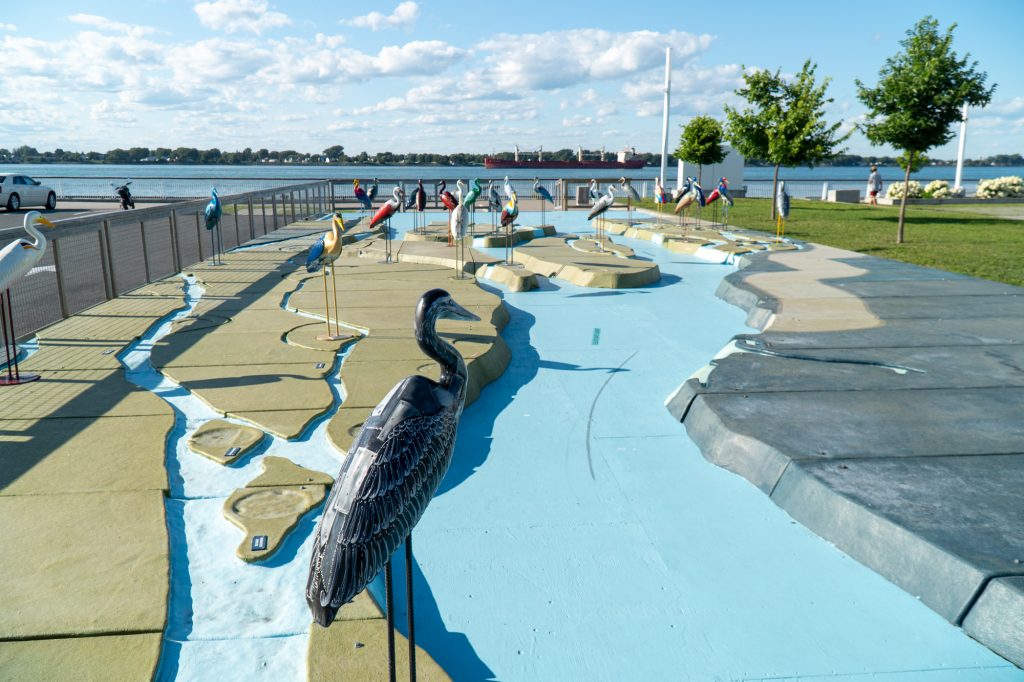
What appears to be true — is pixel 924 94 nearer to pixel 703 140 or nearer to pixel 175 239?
pixel 703 140

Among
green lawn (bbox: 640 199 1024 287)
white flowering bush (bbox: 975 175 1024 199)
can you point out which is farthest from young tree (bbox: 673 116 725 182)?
white flowering bush (bbox: 975 175 1024 199)

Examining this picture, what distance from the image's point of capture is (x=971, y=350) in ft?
24.8

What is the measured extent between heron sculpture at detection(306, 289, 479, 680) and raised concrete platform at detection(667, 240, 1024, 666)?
2.70m

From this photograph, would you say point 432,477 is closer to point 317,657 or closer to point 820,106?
point 317,657

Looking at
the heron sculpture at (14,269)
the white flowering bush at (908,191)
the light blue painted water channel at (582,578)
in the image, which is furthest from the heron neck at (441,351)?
the white flowering bush at (908,191)

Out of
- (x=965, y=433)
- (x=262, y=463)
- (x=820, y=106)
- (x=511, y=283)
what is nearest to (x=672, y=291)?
(x=511, y=283)

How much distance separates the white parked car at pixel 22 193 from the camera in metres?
25.3

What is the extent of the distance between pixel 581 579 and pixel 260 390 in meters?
3.77

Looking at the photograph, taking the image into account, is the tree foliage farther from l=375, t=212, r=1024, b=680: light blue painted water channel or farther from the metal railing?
l=375, t=212, r=1024, b=680: light blue painted water channel

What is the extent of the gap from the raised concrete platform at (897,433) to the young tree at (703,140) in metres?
21.0

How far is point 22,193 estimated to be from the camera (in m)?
26.3

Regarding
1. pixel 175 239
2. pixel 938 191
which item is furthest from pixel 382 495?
pixel 938 191

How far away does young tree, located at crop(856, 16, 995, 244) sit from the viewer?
56.3 ft

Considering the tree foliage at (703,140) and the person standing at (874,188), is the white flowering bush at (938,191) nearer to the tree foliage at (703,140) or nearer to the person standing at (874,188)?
the person standing at (874,188)
